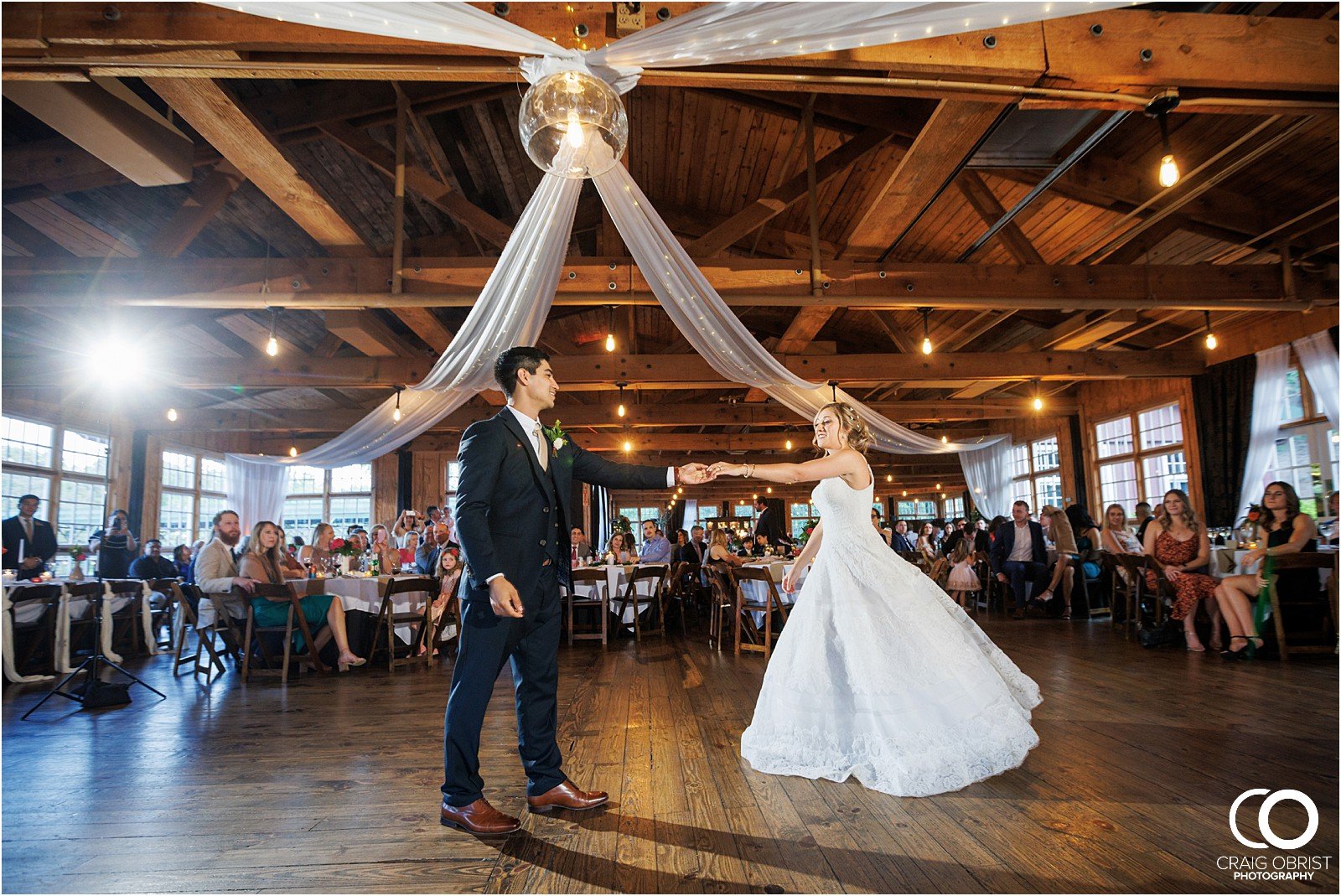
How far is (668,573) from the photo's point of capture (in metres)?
8.22

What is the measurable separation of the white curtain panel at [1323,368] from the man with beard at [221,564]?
10046 millimetres

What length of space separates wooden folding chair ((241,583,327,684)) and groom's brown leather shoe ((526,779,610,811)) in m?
3.56

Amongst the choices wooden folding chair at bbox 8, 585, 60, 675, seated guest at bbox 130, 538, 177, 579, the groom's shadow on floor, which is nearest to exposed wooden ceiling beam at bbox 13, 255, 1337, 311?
wooden folding chair at bbox 8, 585, 60, 675

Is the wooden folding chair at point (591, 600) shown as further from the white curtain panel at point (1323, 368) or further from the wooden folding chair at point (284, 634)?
the white curtain panel at point (1323, 368)

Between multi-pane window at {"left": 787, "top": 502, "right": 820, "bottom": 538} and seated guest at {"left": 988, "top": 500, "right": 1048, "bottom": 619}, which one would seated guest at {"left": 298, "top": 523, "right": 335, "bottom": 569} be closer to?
seated guest at {"left": 988, "top": 500, "right": 1048, "bottom": 619}

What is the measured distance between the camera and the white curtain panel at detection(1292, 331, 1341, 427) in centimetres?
723

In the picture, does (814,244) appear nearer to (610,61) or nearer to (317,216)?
(610,61)

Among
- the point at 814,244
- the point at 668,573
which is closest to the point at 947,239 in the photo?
the point at 814,244

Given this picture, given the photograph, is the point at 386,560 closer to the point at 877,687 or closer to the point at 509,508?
the point at 509,508

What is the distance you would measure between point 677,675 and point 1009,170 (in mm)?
4866

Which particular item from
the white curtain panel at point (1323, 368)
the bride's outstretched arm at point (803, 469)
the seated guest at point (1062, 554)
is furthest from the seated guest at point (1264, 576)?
the bride's outstretched arm at point (803, 469)

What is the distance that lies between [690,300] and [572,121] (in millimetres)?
1667

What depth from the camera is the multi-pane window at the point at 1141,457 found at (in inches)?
394

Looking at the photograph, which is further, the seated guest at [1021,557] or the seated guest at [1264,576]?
the seated guest at [1021,557]
